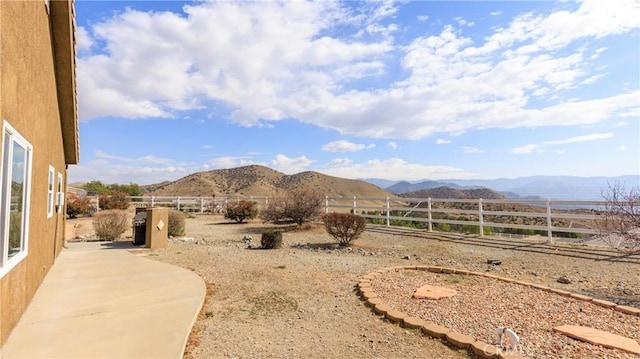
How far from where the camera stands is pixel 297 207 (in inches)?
623

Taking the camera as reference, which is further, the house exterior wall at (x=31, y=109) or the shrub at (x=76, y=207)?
the shrub at (x=76, y=207)

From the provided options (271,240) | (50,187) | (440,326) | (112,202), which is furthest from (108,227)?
(112,202)

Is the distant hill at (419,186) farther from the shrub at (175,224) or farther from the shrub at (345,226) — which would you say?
the shrub at (175,224)

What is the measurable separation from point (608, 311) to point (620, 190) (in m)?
3.14

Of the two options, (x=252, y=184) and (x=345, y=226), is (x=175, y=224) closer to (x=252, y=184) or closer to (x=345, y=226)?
(x=345, y=226)

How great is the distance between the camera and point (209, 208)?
84.9ft

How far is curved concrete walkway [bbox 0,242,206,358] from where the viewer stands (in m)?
3.51

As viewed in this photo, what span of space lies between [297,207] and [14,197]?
12.2 meters

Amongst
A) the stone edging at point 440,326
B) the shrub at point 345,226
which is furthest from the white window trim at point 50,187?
the shrub at point 345,226

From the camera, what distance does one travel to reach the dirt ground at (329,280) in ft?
12.5

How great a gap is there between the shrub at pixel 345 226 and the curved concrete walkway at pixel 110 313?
4662 millimetres

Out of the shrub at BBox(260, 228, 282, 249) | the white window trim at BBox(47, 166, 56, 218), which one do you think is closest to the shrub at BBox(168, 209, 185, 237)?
the shrub at BBox(260, 228, 282, 249)

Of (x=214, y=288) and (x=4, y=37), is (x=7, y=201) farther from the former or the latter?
(x=214, y=288)

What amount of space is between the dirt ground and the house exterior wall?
2.14 m
